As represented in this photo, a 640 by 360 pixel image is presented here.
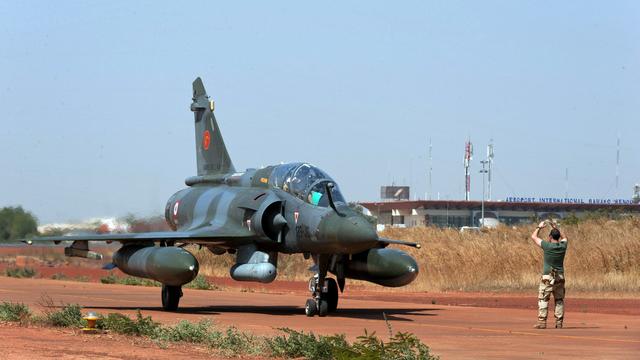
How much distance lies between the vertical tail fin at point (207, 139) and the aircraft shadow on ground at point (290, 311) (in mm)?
3528

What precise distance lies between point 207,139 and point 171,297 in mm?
5856

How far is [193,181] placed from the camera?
27359mm

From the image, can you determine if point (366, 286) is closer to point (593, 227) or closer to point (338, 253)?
point (593, 227)

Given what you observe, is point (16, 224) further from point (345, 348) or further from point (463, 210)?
point (463, 210)

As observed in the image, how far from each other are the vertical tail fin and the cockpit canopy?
411 cm

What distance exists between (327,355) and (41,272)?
36376 millimetres

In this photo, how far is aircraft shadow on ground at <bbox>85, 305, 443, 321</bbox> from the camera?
887 inches

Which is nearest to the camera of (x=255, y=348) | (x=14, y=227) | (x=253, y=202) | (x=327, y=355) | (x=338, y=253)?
(x=327, y=355)

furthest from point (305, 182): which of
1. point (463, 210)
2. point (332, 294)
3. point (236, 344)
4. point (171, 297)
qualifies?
point (463, 210)

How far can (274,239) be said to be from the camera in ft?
74.1

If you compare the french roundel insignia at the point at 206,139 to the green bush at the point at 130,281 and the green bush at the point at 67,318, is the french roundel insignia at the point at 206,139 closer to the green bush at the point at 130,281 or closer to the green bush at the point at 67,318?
the green bush at the point at 67,318

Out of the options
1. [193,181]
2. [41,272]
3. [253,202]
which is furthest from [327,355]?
[41,272]

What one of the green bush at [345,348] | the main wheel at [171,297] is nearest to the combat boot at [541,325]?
the green bush at [345,348]

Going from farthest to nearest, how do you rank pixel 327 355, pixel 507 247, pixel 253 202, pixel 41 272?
pixel 41 272, pixel 507 247, pixel 253 202, pixel 327 355
